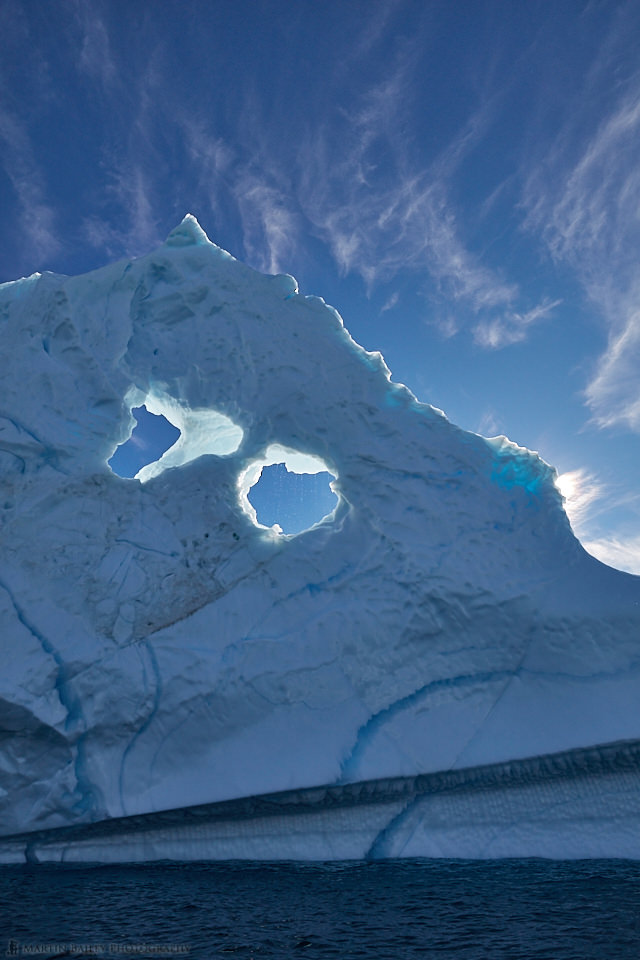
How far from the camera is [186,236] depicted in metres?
8.81

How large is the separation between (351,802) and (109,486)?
4457 millimetres

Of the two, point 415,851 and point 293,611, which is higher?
point 293,611

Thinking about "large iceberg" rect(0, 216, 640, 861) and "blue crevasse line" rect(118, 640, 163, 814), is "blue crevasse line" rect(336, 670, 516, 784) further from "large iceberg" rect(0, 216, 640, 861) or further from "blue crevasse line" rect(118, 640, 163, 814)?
"blue crevasse line" rect(118, 640, 163, 814)

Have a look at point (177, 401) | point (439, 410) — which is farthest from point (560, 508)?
point (177, 401)

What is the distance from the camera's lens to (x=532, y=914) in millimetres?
3768

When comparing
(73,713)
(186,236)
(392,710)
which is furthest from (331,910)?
(186,236)

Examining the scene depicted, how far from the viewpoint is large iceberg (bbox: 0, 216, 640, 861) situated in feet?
18.7

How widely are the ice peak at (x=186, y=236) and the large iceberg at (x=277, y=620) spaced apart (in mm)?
953

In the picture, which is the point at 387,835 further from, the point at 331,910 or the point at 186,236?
the point at 186,236

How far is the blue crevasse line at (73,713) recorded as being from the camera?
5.66 meters

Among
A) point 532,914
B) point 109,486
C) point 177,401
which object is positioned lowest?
point 532,914

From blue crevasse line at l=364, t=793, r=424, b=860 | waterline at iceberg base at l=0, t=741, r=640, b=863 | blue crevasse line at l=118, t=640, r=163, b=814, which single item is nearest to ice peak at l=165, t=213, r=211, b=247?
blue crevasse line at l=118, t=640, r=163, b=814

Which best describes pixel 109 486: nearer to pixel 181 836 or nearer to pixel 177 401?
pixel 177 401

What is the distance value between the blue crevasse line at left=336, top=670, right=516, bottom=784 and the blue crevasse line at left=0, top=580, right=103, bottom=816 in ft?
8.03
